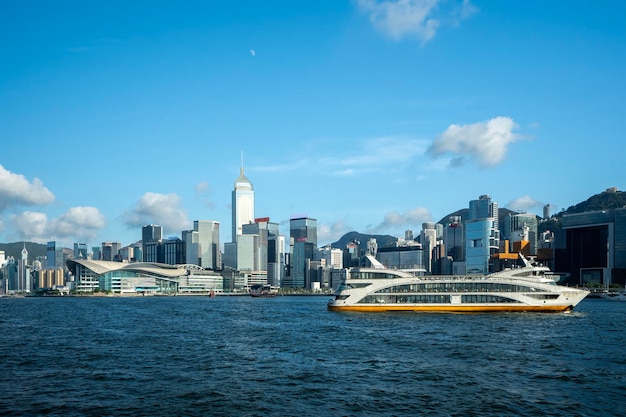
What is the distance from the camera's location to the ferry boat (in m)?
93.6

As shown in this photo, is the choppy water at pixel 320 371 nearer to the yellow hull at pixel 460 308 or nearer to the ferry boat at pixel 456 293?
the yellow hull at pixel 460 308

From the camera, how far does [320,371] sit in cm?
4466

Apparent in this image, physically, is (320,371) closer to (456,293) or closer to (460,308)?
(460,308)

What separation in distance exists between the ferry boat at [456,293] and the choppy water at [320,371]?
60.5ft

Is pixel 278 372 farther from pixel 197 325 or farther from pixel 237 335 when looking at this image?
pixel 197 325

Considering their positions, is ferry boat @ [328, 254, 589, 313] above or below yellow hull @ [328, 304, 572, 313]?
above

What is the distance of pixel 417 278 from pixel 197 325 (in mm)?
36327

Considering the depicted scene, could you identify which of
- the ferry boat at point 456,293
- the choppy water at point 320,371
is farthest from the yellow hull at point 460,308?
the choppy water at point 320,371

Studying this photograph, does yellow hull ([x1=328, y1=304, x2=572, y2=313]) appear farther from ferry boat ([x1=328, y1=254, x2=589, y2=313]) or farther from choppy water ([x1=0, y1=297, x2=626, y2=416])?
choppy water ([x1=0, y1=297, x2=626, y2=416])

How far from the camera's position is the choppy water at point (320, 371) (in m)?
34.2

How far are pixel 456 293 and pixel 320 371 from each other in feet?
182

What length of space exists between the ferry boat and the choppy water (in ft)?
60.5

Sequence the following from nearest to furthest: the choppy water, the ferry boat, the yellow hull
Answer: the choppy water
the yellow hull
the ferry boat

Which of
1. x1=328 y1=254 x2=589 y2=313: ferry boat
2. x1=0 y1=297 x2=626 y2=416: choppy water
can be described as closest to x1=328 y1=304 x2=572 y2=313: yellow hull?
x1=328 y1=254 x2=589 y2=313: ferry boat
